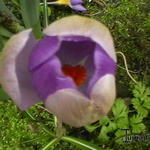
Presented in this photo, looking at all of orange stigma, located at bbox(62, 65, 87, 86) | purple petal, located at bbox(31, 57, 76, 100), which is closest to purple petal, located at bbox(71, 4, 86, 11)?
orange stigma, located at bbox(62, 65, 87, 86)

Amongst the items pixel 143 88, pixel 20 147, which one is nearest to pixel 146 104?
pixel 143 88

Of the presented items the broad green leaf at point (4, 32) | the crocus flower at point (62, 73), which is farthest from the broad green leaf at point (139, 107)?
the crocus flower at point (62, 73)

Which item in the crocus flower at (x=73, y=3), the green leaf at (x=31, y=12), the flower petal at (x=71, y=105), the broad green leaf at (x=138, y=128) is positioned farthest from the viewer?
the crocus flower at (x=73, y=3)

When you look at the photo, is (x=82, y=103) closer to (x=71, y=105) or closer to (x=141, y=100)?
(x=71, y=105)

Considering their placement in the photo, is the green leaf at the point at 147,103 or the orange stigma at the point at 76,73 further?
the green leaf at the point at 147,103

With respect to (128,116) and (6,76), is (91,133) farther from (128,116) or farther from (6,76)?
(6,76)

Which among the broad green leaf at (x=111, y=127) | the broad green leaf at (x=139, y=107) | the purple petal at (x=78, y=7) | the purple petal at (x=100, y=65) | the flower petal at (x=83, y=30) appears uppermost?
the flower petal at (x=83, y=30)

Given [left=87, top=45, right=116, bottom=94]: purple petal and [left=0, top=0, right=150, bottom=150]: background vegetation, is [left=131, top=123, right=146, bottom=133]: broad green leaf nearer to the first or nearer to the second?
[left=0, top=0, right=150, bottom=150]: background vegetation

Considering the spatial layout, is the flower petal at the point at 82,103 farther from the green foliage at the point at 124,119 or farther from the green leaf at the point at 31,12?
the green foliage at the point at 124,119

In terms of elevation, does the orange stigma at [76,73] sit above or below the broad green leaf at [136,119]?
above
